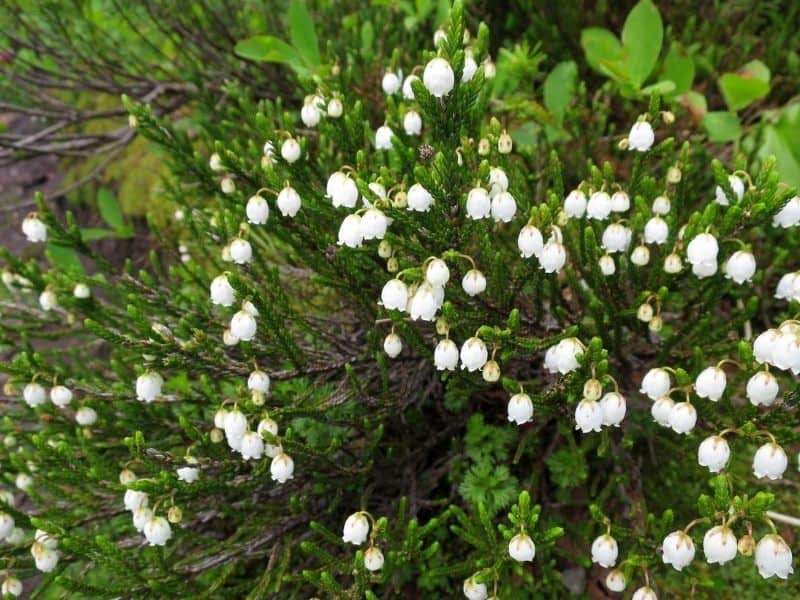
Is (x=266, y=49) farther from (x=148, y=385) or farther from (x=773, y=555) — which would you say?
(x=773, y=555)

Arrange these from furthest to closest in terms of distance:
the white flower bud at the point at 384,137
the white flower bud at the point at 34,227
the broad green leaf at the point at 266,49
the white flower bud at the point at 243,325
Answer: the broad green leaf at the point at 266,49, the white flower bud at the point at 34,227, the white flower bud at the point at 384,137, the white flower bud at the point at 243,325

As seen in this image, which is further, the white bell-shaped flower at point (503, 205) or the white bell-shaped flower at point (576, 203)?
the white bell-shaped flower at point (576, 203)

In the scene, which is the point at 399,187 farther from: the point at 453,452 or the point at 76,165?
the point at 76,165

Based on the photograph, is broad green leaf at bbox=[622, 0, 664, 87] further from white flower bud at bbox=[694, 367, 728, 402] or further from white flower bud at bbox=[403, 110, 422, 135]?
white flower bud at bbox=[694, 367, 728, 402]

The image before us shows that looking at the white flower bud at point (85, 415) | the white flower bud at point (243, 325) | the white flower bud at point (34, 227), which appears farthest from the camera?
the white flower bud at point (34, 227)

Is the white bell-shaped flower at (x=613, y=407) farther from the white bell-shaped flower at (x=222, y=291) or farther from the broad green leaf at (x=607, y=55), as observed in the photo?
the broad green leaf at (x=607, y=55)

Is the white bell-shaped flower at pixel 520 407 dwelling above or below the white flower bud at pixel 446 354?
below

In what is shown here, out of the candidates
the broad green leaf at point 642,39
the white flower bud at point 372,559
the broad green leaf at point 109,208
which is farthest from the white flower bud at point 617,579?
the broad green leaf at point 109,208
